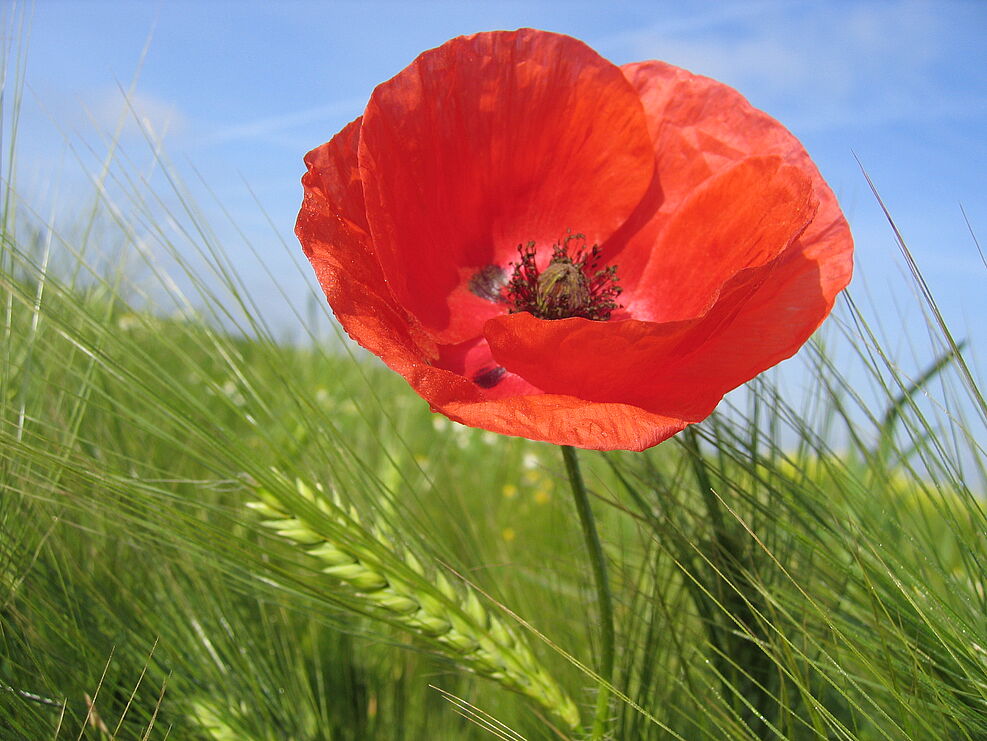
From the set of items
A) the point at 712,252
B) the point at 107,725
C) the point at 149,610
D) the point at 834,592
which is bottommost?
the point at 107,725

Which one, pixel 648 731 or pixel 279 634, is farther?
pixel 279 634

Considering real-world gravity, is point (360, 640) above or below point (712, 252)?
below

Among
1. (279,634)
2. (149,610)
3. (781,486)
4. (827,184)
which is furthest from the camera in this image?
(279,634)

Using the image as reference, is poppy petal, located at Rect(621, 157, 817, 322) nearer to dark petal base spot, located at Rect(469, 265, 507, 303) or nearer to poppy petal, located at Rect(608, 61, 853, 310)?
poppy petal, located at Rect(608, 61, 853, 310)

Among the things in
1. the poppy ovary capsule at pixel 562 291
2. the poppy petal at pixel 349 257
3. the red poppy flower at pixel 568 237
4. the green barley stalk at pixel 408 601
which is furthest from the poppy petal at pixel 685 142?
the green barley stalk at pixel 408 601

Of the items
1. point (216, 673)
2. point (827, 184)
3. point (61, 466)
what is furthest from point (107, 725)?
point (827, 184)

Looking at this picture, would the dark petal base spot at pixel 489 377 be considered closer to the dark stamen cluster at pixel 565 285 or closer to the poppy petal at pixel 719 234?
the dark stamen cluster at pixel 565 285

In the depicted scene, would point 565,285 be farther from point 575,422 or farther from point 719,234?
point 575,422

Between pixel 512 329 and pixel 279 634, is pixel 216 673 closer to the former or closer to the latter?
pixel 279 634
